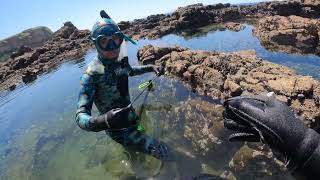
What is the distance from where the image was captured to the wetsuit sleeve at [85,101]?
434 centimetres

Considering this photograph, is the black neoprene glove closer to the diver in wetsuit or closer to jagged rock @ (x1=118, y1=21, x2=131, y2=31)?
the diver in wetsuit

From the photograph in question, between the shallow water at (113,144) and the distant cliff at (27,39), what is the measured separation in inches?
2784

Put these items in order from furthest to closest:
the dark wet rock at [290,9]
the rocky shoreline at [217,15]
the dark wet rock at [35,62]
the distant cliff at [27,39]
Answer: the distant cliff at [27,39]
the rocky shoreline at [217,15]
the dark wet rock at [35,62]
the dark wet rock at [290,9]

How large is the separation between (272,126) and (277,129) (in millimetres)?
45

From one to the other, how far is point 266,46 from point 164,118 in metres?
7.41

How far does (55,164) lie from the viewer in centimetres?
704

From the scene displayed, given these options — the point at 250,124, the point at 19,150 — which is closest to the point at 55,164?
the point at 19,150

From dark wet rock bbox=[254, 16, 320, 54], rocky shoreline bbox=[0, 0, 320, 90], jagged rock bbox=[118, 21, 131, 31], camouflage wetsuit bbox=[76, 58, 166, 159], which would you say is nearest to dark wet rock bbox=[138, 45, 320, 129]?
camouflage wetsuit bbox=[76, 58, 166, 159]

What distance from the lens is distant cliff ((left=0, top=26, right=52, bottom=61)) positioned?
7844cm

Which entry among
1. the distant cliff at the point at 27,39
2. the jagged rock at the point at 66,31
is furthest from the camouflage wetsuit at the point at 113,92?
the distant cliff at the point at 27,39

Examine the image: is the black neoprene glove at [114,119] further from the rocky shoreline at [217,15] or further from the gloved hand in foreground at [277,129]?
the rocky shoreline at [217,15]

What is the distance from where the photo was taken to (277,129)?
2.35 m

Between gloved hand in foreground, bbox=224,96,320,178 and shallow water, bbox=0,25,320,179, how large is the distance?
233 cm

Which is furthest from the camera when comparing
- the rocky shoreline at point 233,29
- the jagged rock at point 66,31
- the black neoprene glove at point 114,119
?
the jagged rock at point 66,31
